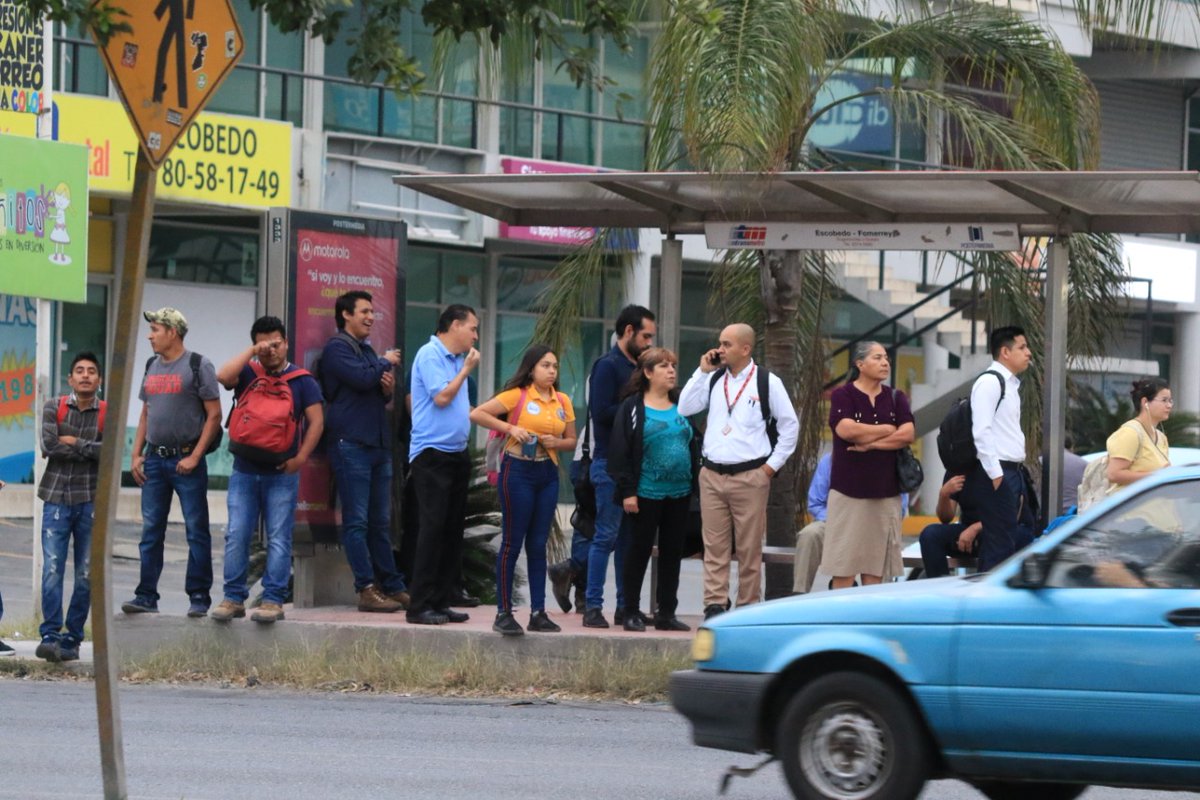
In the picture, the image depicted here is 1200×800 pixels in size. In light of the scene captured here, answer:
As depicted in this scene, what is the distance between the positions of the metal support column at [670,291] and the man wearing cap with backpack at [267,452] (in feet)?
8.07

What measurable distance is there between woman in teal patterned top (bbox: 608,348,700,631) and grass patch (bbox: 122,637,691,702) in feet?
2.17

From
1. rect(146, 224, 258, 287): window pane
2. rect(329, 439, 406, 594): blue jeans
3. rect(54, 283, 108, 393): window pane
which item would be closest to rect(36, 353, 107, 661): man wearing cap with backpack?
rect(329, 439, 406, 594): blue jeans

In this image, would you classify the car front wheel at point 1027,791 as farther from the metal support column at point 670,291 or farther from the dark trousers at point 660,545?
the metal support column at point 670,291

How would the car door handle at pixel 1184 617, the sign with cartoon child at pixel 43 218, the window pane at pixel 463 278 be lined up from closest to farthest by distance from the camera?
the car door handle at pixel 1184 617 → the sign with cartoon child at pixel 43 218 → the window pane at pixel 463 278

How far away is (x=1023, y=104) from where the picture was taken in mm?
14773

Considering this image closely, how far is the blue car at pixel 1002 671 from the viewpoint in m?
6.87

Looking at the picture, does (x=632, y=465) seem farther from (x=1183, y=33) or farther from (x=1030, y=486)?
(x=1183, y=33)

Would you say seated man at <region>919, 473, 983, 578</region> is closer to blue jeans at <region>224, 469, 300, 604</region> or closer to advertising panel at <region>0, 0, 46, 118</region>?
blue jeans at <region>224, 469, 300, 604</region>

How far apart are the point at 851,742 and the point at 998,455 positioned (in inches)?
190

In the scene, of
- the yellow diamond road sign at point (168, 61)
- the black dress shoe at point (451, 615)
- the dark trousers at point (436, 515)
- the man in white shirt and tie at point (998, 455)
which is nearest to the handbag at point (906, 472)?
the man in white shirt and tie at point (998, 455)

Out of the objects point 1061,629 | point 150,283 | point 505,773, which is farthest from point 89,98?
point 1061,629

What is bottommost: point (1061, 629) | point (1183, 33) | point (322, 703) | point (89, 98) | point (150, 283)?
point (322, 703)

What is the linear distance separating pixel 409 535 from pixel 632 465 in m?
2.08

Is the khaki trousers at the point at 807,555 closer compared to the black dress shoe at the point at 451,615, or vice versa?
the black dress shoe at the point at 451,615
